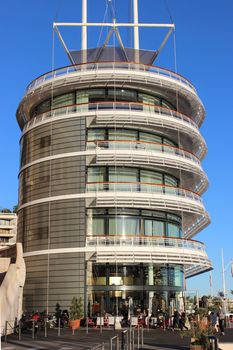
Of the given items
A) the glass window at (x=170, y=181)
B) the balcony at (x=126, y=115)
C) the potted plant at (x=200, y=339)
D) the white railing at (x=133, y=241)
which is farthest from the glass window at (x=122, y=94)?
the potted plant at (x=200, y=339)

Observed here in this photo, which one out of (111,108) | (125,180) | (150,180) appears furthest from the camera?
(150,180)

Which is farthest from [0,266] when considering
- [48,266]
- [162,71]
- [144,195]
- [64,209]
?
[162,71]

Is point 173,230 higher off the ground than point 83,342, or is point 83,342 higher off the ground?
point 173,230

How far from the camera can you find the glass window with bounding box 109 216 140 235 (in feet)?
120

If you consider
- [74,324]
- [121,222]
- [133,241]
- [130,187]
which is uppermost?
[130,187]

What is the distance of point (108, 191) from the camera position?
3644 cm

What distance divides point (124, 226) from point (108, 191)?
289cm

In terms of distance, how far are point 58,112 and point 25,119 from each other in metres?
6.87

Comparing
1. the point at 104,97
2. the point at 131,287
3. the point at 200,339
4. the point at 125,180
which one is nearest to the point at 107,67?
the point at 104,97

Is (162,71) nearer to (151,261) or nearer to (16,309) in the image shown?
(151,261)

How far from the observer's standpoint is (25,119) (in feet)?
150

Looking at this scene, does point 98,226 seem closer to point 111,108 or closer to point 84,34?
point 111,108

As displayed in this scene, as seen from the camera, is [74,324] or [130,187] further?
[130,187]

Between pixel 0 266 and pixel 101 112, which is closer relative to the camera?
pixel 0 266
